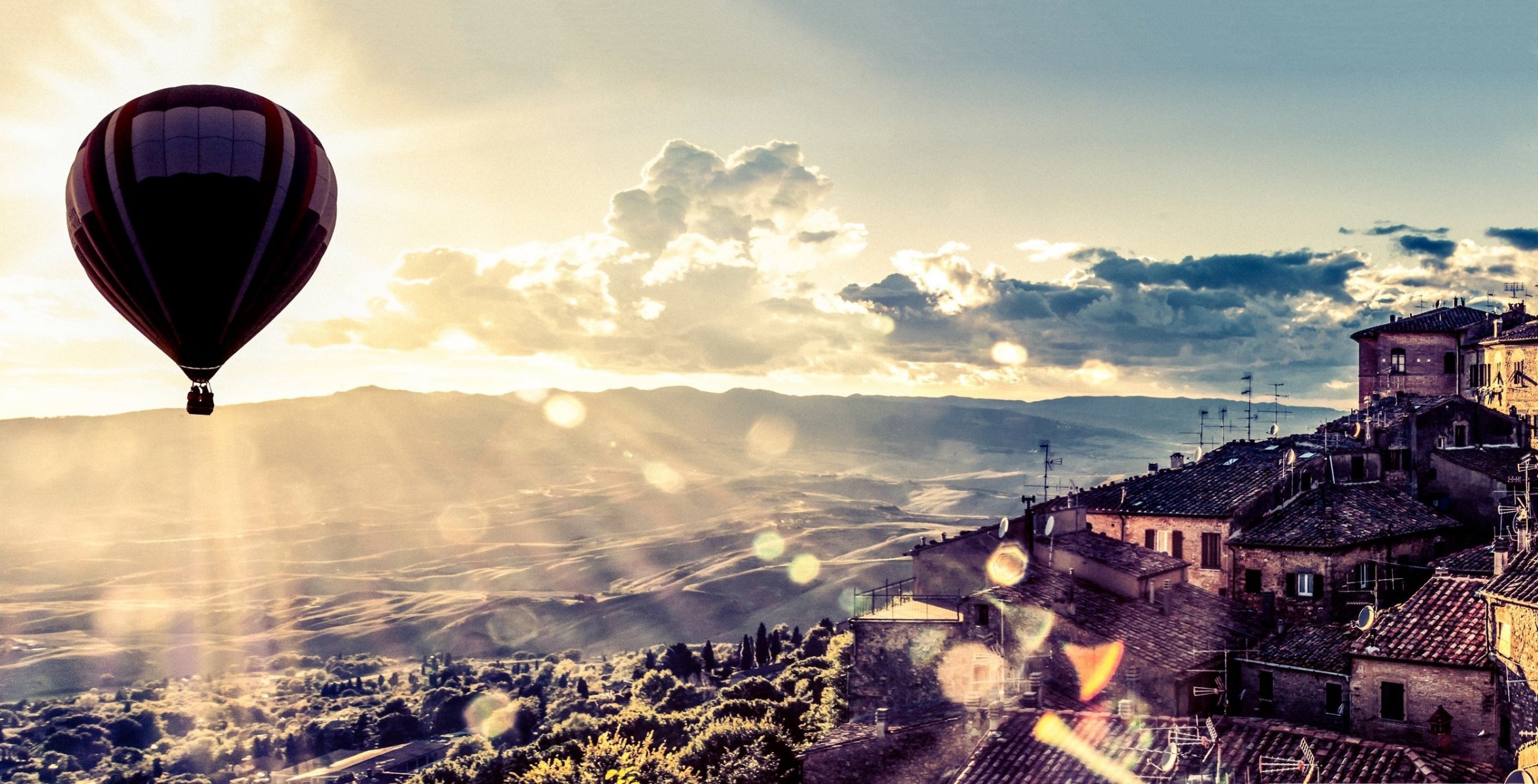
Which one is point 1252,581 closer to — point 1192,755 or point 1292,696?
point 1292,696

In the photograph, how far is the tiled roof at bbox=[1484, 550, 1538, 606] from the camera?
85.3 feet

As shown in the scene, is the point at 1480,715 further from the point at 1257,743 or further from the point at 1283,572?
the point at 1283,572

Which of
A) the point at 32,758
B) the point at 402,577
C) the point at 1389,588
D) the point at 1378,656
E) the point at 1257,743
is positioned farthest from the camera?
the point at 402,577

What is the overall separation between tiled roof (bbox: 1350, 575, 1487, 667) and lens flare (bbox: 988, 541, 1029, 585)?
961 cm

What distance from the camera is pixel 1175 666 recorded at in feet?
112

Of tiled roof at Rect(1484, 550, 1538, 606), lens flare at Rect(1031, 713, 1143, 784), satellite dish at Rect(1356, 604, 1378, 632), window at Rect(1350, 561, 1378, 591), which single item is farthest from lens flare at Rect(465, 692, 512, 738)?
tiled roof at Rect(1484, 550, 1538, 606)

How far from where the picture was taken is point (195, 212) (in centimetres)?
3161

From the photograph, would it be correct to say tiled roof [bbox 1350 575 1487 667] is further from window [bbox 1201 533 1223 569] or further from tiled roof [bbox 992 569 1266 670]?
window [bbox 1201 533 1223 569]

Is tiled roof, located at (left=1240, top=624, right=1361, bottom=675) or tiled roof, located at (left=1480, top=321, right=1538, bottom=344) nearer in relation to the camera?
tiled roof, located at (left=1240, top=624, right=1361, bottom=675)

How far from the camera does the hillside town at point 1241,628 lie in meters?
28.1

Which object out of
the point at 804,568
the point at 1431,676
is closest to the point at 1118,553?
the point at 1431,676

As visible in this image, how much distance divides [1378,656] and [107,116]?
117 ft

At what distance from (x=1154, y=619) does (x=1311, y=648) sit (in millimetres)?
4476

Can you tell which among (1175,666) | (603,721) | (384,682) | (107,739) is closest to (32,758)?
(107,739)
